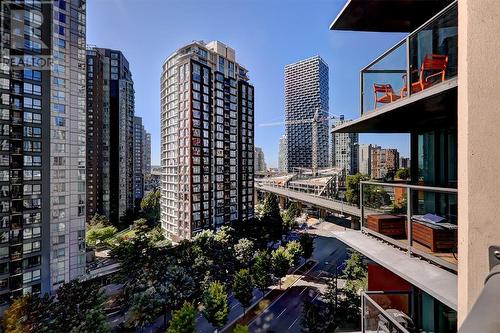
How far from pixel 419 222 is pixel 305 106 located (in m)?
102

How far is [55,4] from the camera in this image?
1692 cm

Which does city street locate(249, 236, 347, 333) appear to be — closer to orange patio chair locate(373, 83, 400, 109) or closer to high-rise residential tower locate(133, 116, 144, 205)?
orange patio chair locate(373, 83, 400, 109)

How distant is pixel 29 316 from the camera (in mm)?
13461

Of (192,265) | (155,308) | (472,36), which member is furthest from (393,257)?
(192,265)

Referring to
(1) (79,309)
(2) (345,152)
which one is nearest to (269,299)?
(1) (79,309)

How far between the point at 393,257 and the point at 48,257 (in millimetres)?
21868

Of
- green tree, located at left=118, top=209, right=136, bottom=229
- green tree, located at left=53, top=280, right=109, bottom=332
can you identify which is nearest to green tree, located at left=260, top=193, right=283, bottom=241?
green tree, located at left=53, top=280, right=109, bottom=332

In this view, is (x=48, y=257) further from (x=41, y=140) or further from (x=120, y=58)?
(x=120, y=58)

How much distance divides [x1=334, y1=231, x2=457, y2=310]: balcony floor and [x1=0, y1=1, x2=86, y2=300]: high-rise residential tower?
20.3 metres

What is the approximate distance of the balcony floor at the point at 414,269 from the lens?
8.00 ft

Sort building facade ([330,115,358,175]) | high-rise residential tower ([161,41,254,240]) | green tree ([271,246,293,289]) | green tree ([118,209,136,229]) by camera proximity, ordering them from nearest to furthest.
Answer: green tree ([271,246,293,289]) < high-rise residential tower ([161,41,254,240]) < green tree ([118,209,136,229]) < building facade ([330,115,358,175])

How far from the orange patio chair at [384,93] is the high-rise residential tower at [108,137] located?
40824 millimetres

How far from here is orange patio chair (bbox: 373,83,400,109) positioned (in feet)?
13.2

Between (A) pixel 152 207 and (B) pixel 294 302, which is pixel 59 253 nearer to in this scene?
(B) pixel 294 302
